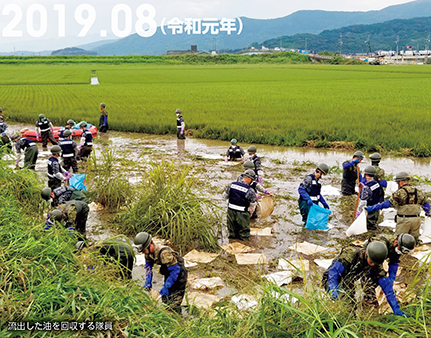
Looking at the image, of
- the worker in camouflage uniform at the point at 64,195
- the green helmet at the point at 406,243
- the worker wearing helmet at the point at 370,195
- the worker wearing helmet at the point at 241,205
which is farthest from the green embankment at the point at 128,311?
the worker wearing helmet at the point at 241,205

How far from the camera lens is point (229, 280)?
6.03 m

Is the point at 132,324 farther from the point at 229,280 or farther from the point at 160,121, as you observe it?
the point at 160,121

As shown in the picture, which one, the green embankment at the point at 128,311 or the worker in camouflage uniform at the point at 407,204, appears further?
the worker in camouflage uniform at the point at 407,204

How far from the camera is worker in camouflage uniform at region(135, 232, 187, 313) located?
15.6 ft

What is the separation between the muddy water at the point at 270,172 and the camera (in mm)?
7590

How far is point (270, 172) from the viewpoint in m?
12.4

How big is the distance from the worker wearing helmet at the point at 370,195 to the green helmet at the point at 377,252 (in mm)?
3206

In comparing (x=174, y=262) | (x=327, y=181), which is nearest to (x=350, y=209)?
(x=327, y=181)

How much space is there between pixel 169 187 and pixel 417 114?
1726 centimetres

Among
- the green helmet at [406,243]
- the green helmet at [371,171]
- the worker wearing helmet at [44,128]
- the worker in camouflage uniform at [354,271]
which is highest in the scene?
the worker wearing helmet at [44,128]

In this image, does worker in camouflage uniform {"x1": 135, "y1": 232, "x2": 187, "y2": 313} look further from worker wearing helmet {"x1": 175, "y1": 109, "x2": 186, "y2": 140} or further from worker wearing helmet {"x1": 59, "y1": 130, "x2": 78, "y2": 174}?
worker wearing helmet {"x1": 175, "y1": 109, "x2": 186, "y2": 140}

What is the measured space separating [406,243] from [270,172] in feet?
26.4

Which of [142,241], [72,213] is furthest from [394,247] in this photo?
[72,213]

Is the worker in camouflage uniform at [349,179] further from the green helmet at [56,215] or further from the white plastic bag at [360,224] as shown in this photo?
the green helmet at [56,215]
